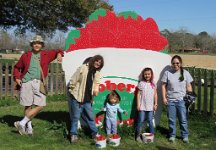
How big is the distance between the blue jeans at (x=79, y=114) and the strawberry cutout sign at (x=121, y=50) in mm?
Answer: 482

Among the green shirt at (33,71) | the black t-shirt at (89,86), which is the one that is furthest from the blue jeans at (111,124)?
the green shirt at (33,71)

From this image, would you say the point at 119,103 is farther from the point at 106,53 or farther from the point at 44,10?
the point at 44,10

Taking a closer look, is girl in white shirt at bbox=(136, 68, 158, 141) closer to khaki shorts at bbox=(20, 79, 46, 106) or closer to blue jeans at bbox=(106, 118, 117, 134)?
blue jeans at bbox=(106, 118, 117, 134)

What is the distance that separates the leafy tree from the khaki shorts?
959cm

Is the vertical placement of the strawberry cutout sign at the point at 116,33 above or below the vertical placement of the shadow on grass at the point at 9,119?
above

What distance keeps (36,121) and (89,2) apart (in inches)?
389

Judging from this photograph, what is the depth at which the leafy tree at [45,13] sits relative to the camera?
1588cm

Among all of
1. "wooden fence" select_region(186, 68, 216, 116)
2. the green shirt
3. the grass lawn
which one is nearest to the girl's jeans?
the grass lawn

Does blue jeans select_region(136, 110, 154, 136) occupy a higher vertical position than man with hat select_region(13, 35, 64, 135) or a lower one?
lower

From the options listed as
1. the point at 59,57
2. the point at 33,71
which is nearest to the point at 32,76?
the point at 33,71

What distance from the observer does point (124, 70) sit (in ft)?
22.4

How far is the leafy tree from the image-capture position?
625 inches

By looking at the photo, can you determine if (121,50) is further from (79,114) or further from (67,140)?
(67,140)

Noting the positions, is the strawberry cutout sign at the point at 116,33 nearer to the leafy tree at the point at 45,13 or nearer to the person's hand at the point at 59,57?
the person's hand at the point at 59,57
